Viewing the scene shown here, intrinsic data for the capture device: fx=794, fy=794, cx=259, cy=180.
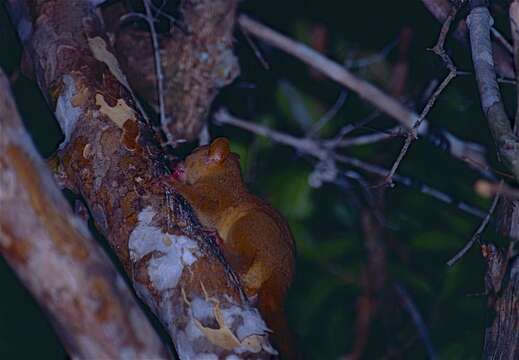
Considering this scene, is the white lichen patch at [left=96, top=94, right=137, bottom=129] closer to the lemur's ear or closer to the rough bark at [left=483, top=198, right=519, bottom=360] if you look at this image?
the lemur's ear

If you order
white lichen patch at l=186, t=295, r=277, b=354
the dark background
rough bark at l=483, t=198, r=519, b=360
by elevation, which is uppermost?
white lichen patch at l=186, t=295, r=277, b=354

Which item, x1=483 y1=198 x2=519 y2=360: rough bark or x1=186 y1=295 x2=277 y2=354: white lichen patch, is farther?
x1=483 y1=198 x2=519 y2=360: rough bark

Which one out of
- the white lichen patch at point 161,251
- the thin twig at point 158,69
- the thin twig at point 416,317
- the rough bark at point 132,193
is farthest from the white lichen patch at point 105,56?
the thin twig at point 416,317

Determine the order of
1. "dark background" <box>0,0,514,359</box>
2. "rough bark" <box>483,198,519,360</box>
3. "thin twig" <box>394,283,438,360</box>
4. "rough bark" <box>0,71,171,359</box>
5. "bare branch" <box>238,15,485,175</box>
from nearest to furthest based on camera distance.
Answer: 1. "rough bark" <box>0,71,171,359</box>
2. "rough bark" <box>483,198,519,360</box>
3. "bare branch" <box>238,15,485,175</box>
4. "thin twig" <box>394,283,438,360</box>
5. "dark background" <box>0,0,514,359</box>

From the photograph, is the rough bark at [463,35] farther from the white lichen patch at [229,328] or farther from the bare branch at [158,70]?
the white lichen patch at [229,328]

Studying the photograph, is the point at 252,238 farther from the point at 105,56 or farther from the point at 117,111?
the point at 105,56

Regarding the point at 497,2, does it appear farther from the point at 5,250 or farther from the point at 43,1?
the point at 5,250

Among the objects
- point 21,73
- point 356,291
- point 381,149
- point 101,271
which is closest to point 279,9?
point 381,149

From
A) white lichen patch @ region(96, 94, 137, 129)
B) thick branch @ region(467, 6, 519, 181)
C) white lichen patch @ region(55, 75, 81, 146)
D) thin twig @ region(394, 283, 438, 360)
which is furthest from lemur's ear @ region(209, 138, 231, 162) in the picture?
thin twig @ region(394, 283, 438, 360)
